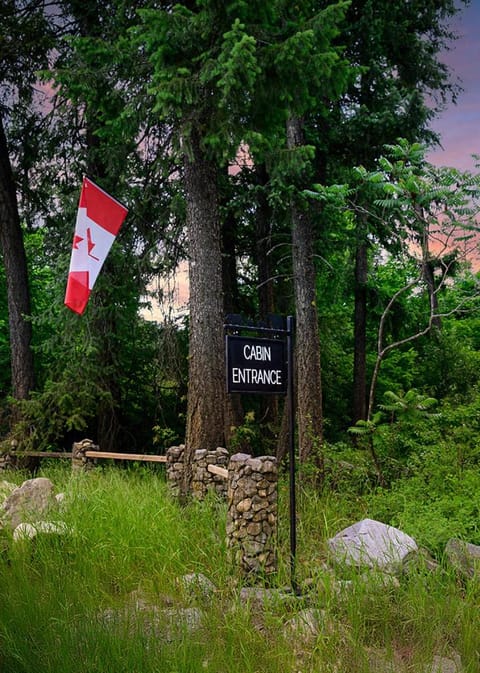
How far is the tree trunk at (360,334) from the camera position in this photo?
1398cm

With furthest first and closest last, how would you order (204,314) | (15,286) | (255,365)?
(15,286) → (204,314) → (255,365)

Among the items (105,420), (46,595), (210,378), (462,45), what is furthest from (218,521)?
(462,45)

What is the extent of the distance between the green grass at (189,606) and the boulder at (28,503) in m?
0.59

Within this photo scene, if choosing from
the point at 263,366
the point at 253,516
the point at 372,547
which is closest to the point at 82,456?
the point at 253,516

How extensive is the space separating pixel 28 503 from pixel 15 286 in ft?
20.2

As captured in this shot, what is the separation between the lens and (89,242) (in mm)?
7785

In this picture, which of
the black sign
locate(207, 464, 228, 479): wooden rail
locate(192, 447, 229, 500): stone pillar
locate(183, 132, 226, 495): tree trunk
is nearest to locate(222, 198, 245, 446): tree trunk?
locate(183, 132, 226, 495): tree trunk

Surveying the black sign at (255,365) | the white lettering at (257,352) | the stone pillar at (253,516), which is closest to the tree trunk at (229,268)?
the stone pillar at (253,516)

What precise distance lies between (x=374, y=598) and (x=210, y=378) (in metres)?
3.83

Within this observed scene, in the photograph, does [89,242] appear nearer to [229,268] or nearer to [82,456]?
[82,456]

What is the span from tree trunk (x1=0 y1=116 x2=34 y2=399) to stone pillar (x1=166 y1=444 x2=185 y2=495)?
16.1 ft

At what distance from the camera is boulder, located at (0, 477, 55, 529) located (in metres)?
6.82

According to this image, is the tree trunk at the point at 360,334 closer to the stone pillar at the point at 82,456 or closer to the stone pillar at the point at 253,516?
the stone pillar at the point at 82,456

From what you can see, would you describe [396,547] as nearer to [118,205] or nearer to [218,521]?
[218,521]
